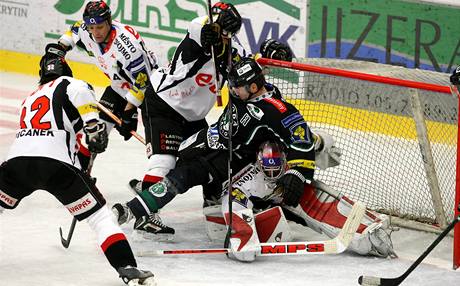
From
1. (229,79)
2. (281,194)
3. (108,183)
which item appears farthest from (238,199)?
(108,183)

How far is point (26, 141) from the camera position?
5.29m

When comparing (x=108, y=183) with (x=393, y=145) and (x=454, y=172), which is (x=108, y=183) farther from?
(x=454, y=172)

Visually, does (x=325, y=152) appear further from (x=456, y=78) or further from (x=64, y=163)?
(x=64, y=163)

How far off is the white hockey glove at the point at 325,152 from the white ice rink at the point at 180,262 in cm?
38

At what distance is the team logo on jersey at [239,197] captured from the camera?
5.92 meters

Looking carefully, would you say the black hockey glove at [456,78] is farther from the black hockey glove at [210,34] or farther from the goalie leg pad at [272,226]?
the black hockey glove at [210,34]

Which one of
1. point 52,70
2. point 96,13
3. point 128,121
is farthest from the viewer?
point 128,121

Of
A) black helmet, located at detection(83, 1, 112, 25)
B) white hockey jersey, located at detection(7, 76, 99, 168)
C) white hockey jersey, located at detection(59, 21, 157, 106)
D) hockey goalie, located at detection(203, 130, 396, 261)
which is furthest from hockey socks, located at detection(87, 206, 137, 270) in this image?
black helmet, located at detection(83, 1, 112, 25)

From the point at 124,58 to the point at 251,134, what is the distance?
4.24 feet

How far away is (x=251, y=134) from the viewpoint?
5.88 m

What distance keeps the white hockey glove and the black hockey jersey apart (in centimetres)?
44

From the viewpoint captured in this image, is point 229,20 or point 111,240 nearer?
point 111,240

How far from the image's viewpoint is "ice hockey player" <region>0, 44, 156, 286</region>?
5188mm

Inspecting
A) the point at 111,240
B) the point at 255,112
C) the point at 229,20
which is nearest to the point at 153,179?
the point at 255,112
